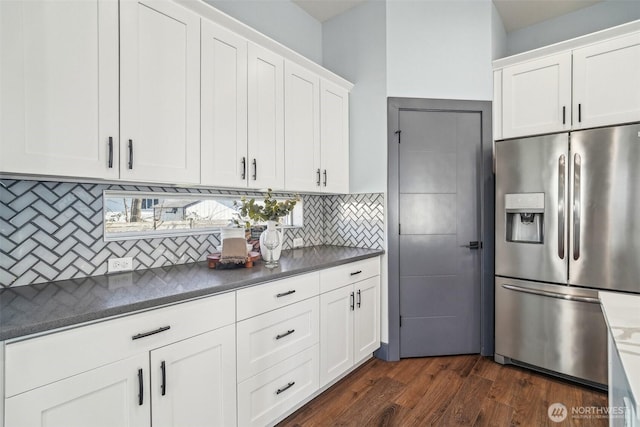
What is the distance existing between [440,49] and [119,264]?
9.63ft

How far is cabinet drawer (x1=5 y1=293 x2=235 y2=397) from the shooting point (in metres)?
1.00

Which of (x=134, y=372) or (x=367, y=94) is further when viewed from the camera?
(x=367, y=94)

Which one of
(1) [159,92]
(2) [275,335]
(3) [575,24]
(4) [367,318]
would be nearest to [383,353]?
(4) [367,318]

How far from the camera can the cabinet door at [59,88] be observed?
47.7 inches

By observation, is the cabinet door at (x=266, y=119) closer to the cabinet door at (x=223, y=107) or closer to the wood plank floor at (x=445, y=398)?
the cabinet door at (x=223, y=107)

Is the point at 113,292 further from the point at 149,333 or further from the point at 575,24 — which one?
the point at 575,24

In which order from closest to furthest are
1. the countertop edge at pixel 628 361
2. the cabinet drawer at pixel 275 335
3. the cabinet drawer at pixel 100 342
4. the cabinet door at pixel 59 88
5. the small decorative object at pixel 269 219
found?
the countertop edge at pixel 628 361, the cabinet drawer at pixel 100 342, the cabinet door at pixel 59 88, the cabinet drawer at pixel 275 335, the small decorative object at pixel 269 219

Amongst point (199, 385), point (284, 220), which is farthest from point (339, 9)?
point (199, 385)

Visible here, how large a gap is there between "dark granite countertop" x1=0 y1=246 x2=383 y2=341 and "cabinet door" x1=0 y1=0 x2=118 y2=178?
A: 0.52m

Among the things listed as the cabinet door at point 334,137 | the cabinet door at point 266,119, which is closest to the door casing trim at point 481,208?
the cabinet door at point 334,137

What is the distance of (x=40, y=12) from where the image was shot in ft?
4.21

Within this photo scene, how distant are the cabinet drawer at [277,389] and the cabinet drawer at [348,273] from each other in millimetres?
426

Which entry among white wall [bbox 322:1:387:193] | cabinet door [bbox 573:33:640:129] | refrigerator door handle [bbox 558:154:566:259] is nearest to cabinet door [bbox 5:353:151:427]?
white wall [bbox 322:1:387:193]

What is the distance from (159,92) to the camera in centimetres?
166
